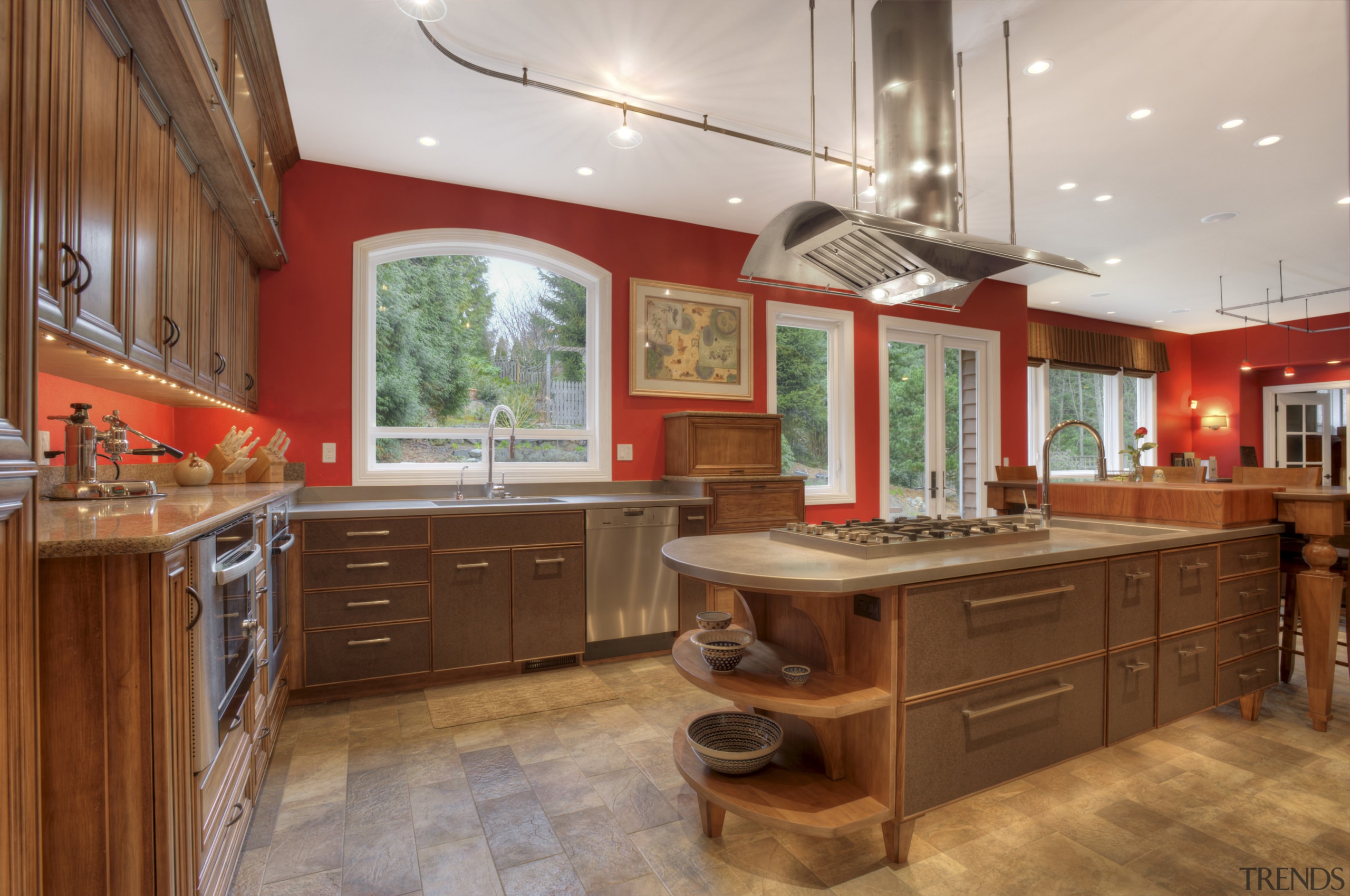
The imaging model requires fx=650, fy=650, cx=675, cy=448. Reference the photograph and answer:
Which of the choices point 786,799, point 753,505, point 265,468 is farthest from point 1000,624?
point 265,468

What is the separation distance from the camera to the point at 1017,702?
1.82m

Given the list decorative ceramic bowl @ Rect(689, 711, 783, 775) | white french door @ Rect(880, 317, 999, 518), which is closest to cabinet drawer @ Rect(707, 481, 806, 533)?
white french door @ Rect(880, 317, 999, 518)

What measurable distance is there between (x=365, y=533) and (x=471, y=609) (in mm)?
625

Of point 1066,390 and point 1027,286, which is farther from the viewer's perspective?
point 1066,390

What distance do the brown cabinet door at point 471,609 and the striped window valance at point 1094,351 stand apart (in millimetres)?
5879

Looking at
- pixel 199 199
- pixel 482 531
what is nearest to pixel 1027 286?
pixel 482 531

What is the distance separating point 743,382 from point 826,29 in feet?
8.35

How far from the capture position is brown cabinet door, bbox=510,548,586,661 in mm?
3357

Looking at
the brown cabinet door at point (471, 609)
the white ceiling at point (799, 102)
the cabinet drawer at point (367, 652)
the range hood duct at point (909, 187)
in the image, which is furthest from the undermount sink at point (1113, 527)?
the cabinet drawer at point (367, 652)

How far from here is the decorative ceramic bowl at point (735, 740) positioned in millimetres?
1770

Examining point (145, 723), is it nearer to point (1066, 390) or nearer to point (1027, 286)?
point (1027, 286)

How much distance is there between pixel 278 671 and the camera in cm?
265

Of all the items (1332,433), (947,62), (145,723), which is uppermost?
(947,62)

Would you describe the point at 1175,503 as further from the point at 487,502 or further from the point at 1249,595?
the point at 487,502
